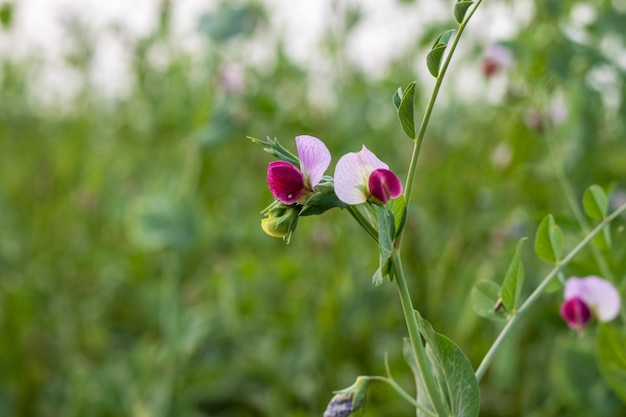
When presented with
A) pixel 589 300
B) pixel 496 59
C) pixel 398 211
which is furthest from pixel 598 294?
pixel 496 59

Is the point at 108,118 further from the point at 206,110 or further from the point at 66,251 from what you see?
the point at 206,110

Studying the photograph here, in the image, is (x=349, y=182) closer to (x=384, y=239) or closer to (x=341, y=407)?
(x=384, y=239)

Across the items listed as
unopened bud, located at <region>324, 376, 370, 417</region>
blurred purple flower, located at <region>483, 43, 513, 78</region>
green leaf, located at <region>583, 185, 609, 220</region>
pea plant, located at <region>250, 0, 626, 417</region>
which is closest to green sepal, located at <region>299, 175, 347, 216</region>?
pea plant, located at <region>250, 0, 626, 417</region>

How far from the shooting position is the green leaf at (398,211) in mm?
440

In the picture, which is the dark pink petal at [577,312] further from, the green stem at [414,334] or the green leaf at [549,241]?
the green stem at [414,334]

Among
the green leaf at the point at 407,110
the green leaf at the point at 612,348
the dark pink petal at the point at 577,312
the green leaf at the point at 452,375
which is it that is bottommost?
the green leaf at the point at 612,348

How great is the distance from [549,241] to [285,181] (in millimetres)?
234

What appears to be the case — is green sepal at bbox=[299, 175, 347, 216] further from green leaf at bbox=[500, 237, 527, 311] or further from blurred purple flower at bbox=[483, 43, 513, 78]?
blurred purple flower at bbox=[483, 43, 513, 78]

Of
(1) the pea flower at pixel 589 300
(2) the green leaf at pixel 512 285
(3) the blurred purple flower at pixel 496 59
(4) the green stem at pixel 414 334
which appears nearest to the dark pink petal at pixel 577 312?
(1) the pea flower at pixel 589 300

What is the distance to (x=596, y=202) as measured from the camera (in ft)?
1.95

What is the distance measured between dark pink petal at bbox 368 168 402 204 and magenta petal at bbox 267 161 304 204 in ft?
0.14

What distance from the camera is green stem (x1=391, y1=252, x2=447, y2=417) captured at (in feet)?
1.36

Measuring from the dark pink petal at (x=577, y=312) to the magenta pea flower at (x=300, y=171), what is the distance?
28 cm

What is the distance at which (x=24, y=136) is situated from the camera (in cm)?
228
